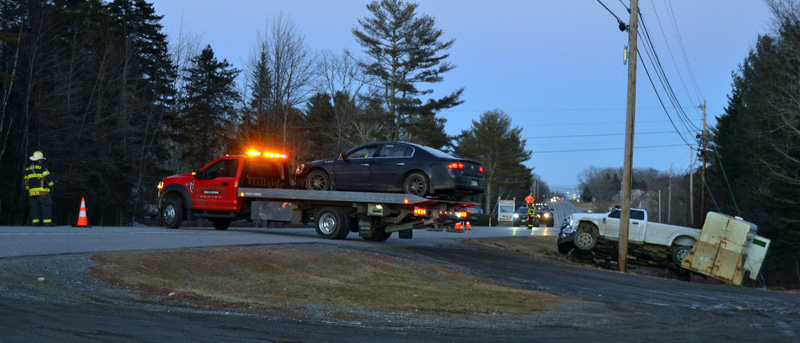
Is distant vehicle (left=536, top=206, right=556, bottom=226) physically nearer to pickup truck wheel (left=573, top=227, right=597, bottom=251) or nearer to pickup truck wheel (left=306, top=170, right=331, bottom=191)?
pickup truck wheel (left=573, top=227, right=597, bottom=251)

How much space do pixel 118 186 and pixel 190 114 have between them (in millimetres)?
15688

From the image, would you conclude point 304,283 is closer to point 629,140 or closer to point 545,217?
point 629,140

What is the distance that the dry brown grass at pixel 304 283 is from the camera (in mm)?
9758

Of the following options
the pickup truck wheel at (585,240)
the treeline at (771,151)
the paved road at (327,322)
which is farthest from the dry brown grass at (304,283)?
the treeline at (771,151)

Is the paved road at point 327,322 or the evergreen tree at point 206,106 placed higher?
the evergreen tree at point 206,106

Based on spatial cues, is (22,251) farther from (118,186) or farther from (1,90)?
(118,186)

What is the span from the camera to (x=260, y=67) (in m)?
41.3

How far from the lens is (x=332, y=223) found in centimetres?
1833

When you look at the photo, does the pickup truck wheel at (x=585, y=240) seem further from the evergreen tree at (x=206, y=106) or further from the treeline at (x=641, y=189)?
the treeline at (x=641, y=189)

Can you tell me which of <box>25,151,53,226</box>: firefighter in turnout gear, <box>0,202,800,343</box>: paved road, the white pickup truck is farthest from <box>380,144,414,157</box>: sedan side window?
<box>25,151,53,226</box>: firefighter in turnout gear

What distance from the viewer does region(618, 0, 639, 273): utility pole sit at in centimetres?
2080

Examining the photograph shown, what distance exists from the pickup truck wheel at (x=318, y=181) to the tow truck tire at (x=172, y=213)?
411cm

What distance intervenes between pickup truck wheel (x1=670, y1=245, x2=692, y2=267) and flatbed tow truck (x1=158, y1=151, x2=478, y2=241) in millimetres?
6679

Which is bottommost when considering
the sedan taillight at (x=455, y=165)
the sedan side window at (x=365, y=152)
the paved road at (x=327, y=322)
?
the paved road at (x=327, y=322)
